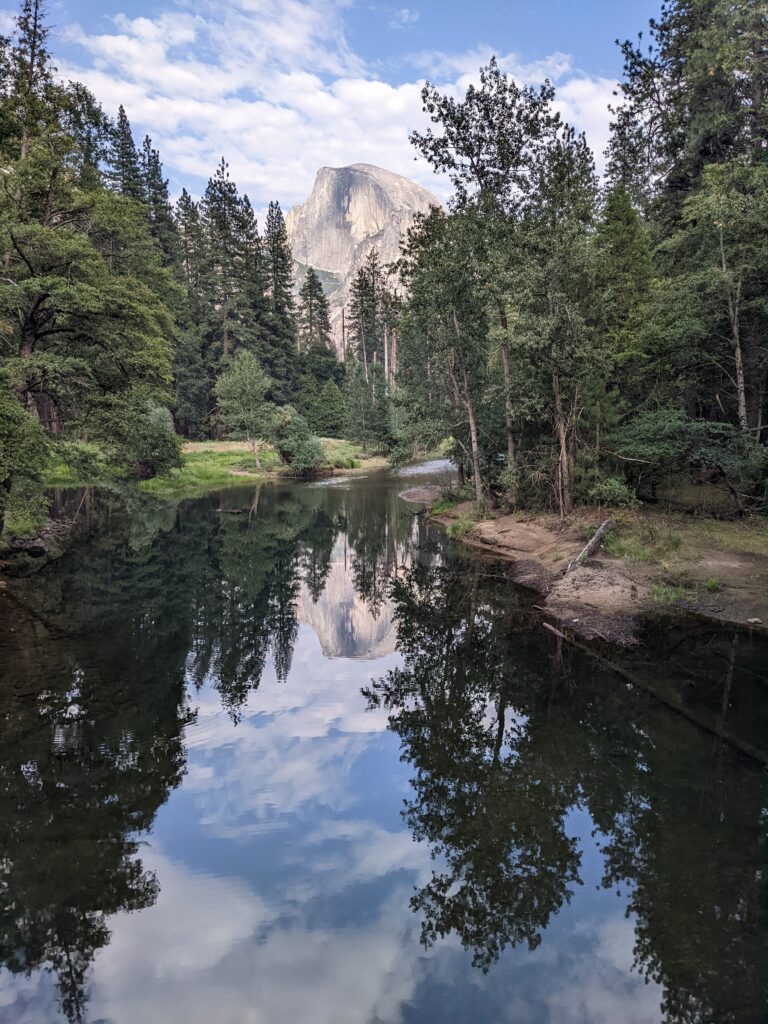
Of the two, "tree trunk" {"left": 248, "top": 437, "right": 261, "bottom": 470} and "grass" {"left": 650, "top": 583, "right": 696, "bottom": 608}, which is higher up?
"tree trunk" {"left": 248, "top": 437, "right": 261, "bottom": 470}

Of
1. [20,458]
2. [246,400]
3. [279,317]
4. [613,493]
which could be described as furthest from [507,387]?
[279,317]

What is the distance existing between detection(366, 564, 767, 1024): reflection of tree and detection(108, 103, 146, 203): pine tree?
5702 centimetres

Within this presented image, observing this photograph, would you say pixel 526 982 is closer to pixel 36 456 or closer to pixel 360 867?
pixel 360 867

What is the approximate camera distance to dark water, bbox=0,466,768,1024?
5.47 meters

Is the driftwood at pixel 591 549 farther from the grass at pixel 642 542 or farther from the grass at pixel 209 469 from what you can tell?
the grass at pixel 209 469

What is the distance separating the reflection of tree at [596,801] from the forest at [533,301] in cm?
1202

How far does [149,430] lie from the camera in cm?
2409

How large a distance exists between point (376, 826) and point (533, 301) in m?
19.1

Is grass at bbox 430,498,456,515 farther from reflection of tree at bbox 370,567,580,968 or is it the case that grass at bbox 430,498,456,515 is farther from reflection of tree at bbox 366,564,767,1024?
reflection of tree at bbox 366,564,767,1024

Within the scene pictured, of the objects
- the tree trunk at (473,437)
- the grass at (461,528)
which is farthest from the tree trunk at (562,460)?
the grass at (461,528)

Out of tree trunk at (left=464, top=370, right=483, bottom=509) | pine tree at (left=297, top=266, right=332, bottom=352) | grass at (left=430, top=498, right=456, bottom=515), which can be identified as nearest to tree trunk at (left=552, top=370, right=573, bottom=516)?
tree trunk at (left=464, top=370, right=483, bottom=509)

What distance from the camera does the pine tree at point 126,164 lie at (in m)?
50.5

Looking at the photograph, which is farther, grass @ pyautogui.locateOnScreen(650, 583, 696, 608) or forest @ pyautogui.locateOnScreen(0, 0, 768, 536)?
forest @ pyautogui.locateOnScreen(0, 0, 768, 536)

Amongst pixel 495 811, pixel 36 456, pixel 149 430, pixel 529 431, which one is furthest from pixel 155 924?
pixel 529 431
